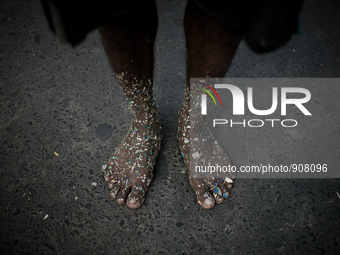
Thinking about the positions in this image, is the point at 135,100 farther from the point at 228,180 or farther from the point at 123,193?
the point at 228,180

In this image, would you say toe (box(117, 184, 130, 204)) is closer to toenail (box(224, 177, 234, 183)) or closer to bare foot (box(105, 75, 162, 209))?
bare foot (box(105, 75, 162, 209))

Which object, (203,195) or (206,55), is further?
(203,195)

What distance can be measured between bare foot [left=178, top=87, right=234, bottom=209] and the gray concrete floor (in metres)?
0.06

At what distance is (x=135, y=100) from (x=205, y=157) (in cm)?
51

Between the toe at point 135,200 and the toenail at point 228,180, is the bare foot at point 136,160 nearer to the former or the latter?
the toe at point 135,200

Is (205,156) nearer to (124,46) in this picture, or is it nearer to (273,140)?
(273,140)

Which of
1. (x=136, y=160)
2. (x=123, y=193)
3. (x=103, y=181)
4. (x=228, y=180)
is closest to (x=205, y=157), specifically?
(x=228, y=180)

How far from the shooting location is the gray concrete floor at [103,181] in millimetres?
1128

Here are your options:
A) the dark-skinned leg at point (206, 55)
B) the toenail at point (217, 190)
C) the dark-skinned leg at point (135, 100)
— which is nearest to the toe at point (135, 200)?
the dark-skinned leg at point (135, 100)

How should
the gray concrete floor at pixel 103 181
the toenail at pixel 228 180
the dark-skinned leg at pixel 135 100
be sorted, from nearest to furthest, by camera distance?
the dark-skinned leg at pixel 135 100 < the gray concrete floor at pixel 103 181 < the toenail at pixel 228 180

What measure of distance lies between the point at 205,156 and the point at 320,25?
166 cm

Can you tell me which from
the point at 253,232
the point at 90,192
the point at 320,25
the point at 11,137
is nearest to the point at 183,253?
the point at 253,232

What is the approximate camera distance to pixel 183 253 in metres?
1.10

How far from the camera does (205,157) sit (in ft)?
4.17
